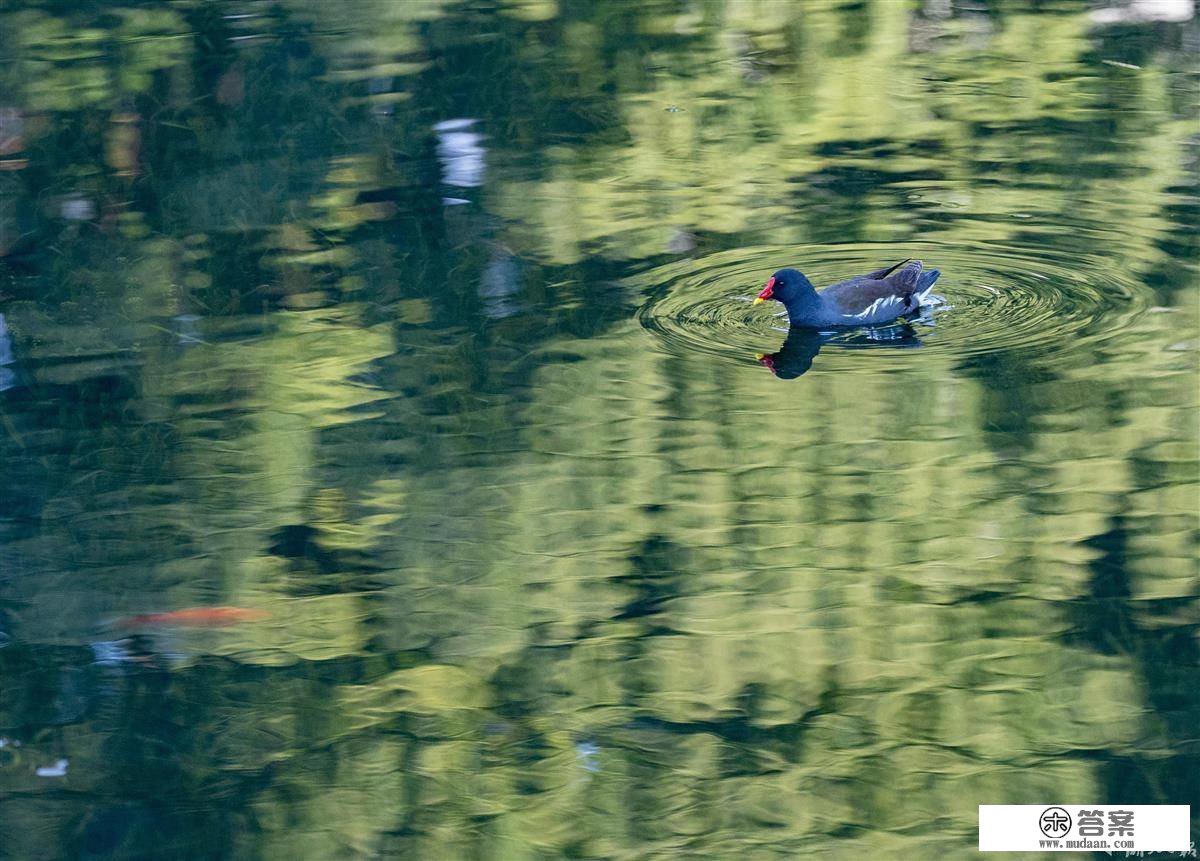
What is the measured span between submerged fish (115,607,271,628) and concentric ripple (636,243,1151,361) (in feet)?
9.70

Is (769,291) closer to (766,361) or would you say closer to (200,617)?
(766,361)

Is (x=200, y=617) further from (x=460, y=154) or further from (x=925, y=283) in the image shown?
(x=460, y=154)

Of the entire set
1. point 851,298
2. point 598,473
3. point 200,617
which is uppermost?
point 851,298

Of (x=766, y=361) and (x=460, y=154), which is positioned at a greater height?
(x=460, y=154)

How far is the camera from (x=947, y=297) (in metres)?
10.4

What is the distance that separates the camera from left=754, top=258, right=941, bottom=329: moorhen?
9.93m

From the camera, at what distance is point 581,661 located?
7.27 meters

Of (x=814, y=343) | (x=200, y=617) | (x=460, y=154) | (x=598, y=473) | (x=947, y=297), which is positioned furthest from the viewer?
(x=460, y=154)

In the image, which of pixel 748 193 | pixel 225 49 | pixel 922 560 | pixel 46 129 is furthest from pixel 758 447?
pixel 225 49

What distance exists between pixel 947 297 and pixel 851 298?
643 mm

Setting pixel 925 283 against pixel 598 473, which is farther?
pixel 925 283

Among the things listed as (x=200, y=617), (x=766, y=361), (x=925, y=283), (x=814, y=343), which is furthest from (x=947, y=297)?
(x=200, y=617)

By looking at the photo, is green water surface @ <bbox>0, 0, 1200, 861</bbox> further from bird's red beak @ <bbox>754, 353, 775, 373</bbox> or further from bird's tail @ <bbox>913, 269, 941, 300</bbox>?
bird's tail @ <bbox>913, 269, 941, 300</bbox>

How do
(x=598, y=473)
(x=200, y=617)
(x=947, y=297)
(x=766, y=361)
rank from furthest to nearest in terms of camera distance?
(x=947, y=297)
(x=766, y=361)
(x=598, y=473)
(x=200, y=617)
